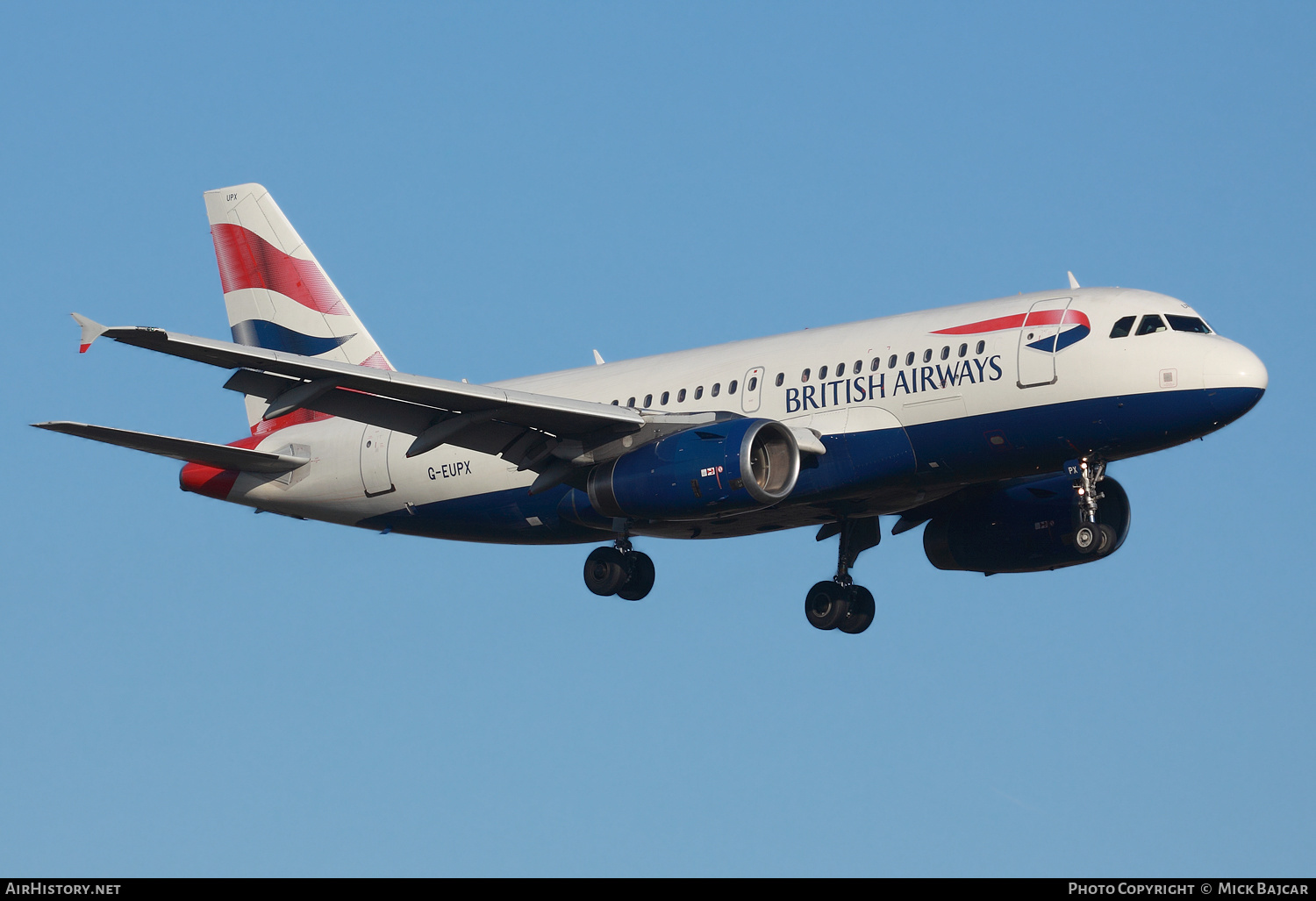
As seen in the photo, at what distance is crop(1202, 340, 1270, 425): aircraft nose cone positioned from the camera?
34.6 m

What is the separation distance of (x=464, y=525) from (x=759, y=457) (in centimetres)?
909

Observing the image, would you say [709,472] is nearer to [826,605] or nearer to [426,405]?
[426,405]

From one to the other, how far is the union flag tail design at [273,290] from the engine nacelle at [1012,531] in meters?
14.5

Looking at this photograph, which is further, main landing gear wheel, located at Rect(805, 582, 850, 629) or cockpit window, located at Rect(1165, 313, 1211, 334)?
main landing gear wheel, located at Rect(805, 582, 850, 629)

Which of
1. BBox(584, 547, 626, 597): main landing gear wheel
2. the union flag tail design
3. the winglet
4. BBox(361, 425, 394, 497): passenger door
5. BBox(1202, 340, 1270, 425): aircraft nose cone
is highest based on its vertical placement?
the union flag tail design

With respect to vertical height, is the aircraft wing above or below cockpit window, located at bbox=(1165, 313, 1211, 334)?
below

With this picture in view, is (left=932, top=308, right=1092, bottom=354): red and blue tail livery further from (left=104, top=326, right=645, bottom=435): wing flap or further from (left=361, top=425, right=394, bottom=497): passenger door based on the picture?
(left=361, top=425, right=394, bottom=497): passenger door

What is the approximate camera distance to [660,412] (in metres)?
38.4

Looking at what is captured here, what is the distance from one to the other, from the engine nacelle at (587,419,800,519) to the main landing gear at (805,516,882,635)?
6663mm

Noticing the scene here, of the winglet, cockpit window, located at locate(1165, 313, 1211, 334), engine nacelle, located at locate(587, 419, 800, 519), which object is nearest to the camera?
the winglet

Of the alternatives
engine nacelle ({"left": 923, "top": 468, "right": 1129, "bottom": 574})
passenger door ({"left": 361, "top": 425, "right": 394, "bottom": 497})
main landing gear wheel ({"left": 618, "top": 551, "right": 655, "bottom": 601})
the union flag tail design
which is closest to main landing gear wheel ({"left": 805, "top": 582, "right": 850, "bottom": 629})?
engine nacelle ({"left": 923, "top": 468, "right": 1129, "bottom": 574})

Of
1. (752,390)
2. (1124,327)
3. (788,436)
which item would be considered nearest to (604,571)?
(752,390)

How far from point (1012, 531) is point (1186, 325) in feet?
26.2

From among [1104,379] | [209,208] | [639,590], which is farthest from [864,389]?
[209,208]
